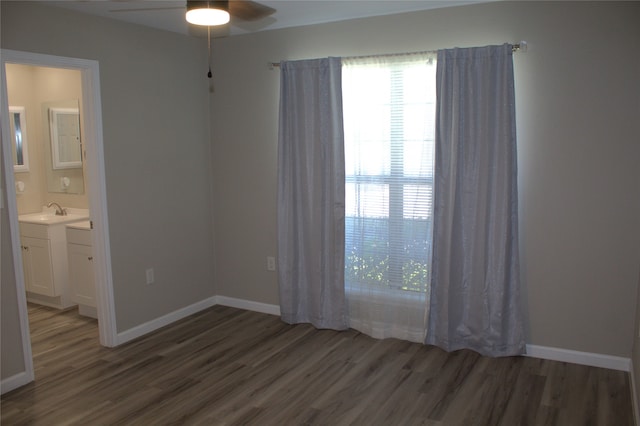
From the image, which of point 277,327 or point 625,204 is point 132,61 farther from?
point 625,204

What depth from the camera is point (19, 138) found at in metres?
5.12

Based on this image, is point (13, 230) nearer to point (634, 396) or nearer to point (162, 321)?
point (162, 321)

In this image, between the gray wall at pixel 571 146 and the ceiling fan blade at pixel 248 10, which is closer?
the ceiling fan blade at pixel 248 10

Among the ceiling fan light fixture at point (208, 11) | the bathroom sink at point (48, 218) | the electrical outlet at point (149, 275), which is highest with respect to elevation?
the ceiling fan light fixture at point (208, 11)

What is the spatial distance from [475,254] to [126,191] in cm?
271

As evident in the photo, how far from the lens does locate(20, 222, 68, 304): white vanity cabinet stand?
15.8ft

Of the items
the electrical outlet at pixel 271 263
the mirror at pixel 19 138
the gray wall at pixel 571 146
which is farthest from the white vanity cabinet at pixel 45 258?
the gray wall at pixel 571 146

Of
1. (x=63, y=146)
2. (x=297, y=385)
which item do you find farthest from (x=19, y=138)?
(x=297, y=385)

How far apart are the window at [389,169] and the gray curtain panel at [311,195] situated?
0.10m

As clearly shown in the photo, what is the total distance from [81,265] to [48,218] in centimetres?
73

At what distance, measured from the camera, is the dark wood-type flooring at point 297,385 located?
295 centimetres

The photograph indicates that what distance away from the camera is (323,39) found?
13.5 ft

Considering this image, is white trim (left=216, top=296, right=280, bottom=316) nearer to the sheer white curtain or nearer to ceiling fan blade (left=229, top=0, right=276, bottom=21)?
the sheer white curtain

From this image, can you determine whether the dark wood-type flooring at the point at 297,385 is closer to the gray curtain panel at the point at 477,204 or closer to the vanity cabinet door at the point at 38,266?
the gray curtain panel at the point at 477,204
